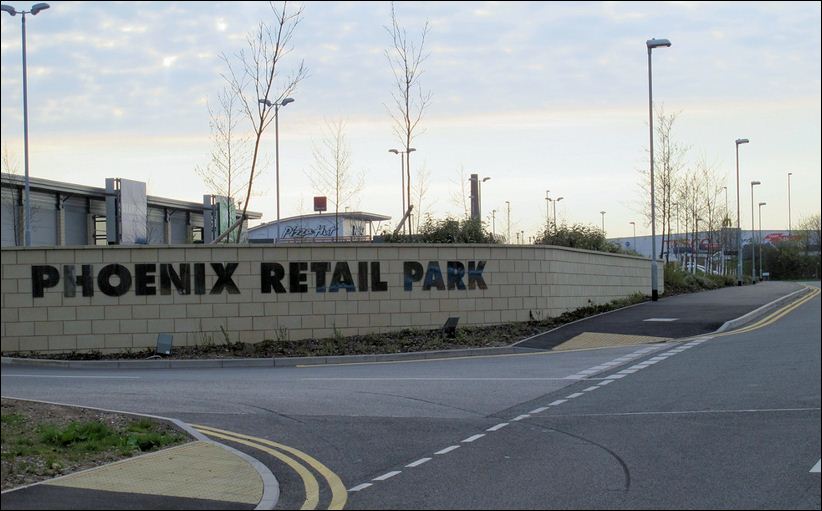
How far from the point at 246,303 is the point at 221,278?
95 centimetres

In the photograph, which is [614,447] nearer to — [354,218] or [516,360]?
[516,360]

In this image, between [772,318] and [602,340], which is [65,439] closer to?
[602,340]

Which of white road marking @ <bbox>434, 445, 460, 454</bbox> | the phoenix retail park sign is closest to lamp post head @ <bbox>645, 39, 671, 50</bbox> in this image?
the phoenix retail park sign

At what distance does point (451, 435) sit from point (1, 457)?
5.12 meters

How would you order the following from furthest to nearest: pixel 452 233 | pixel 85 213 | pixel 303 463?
1. pixel 85 213
2. pixel 452 233
3. pixel 303 463

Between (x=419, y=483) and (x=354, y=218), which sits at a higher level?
(x=354, y=218)

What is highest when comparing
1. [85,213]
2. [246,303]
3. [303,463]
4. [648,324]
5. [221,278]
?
[85,213]

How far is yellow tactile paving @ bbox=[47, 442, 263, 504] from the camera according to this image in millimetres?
8156

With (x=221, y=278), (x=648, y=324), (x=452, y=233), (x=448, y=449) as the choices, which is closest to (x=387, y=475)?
(x=448, y=449)

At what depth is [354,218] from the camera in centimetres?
4200

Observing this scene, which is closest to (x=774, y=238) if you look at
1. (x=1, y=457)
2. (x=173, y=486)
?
(x=173, y=486)

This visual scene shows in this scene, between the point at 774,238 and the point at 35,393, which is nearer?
the point at 35,393

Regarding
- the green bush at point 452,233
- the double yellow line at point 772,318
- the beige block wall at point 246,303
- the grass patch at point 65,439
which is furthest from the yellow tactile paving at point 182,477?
the green bush at point 452,233

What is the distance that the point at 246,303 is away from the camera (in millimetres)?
23906
